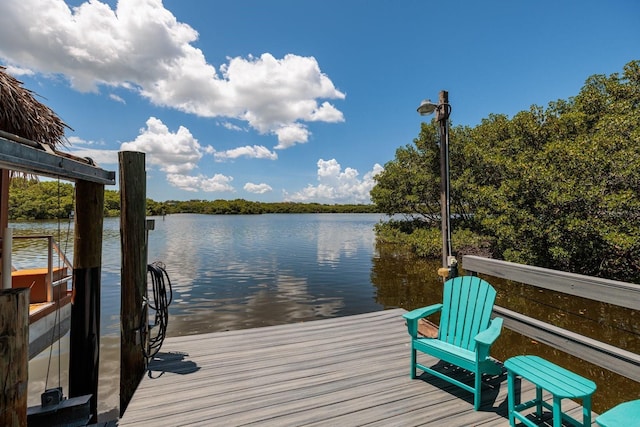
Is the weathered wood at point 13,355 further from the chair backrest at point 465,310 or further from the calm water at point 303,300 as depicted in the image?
the chair backrest at point 465,310

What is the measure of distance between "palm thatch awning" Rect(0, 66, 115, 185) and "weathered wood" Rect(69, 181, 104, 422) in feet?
0.95

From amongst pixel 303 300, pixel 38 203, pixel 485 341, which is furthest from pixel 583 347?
pixel 38 203

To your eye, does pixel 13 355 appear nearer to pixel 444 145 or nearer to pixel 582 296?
pixel 582 296

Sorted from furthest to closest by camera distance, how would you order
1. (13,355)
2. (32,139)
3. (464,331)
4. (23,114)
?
(32,139), (23,114), (464,331), (13,355)

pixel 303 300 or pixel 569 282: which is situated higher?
pixel 569 282

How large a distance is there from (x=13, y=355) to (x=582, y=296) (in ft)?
11.2

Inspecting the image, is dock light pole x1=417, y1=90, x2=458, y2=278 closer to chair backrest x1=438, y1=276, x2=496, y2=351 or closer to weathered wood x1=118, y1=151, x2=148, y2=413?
chair backrest x1=438, y1=276, x2=496, y2=351

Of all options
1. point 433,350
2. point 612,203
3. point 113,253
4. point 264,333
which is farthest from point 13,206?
point 612,203

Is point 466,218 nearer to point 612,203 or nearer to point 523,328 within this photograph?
point 612,203

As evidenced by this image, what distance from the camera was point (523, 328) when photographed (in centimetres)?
252

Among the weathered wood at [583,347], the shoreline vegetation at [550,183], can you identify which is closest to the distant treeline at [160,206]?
the shoreline vegetation at [550,183]

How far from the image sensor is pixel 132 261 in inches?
111

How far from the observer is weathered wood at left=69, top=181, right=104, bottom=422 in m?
3.09

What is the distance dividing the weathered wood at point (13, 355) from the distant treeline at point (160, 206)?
32260 millimetres
